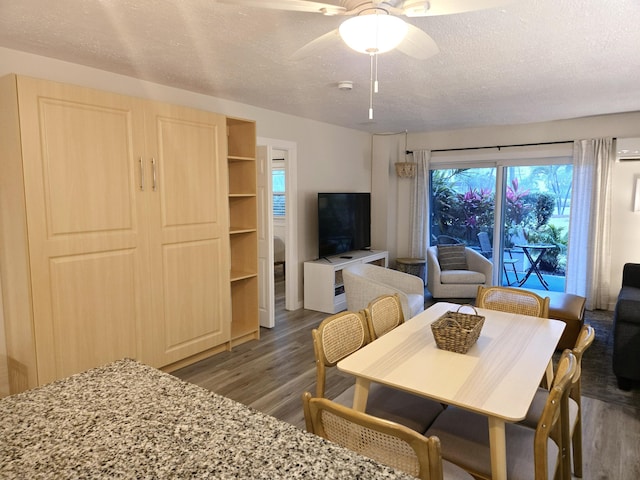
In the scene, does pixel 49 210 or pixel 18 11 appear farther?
pixel 49 210

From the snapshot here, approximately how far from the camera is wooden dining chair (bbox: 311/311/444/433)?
6.37ft

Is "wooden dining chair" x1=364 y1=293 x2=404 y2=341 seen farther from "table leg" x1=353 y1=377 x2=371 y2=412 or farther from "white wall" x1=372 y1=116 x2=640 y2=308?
"white wall" x1=372 y1=116 x2=640 y2=308

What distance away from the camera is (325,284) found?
503 cm

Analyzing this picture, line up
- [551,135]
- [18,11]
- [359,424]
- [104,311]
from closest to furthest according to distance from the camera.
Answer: [359,424]
[18,11]
[104,311]
[551,135]

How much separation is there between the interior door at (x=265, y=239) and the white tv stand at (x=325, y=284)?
0.72 m

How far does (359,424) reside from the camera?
122 cm

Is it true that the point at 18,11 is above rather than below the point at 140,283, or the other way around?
above

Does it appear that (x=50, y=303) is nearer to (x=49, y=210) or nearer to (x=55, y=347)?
(x=55, y=347)

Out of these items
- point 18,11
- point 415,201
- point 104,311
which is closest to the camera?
point 18,11

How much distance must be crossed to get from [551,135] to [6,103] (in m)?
5.57

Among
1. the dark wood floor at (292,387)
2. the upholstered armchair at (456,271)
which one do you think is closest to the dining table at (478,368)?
the dark wood floor at (292,387)

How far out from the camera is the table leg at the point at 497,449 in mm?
1500

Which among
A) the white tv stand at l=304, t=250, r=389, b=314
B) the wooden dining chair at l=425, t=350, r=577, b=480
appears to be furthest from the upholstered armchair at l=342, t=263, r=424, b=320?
the wooden dining chair at l=425, t=350, r=577, b=480

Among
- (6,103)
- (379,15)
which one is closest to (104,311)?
(6,103)
